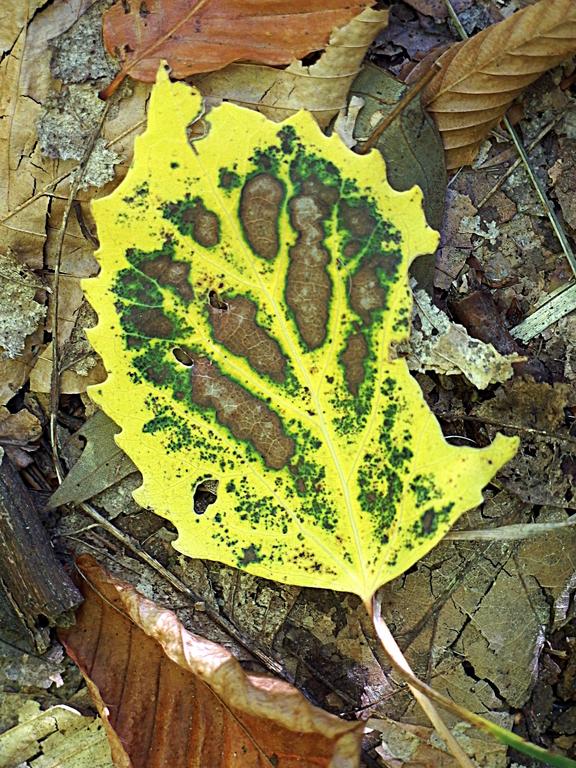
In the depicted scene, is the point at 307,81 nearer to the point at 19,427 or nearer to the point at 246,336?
the point at 246,336

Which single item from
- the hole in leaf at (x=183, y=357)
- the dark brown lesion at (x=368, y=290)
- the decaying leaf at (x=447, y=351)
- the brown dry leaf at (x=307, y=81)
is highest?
the brown dry leaf at (x=307, y=81)

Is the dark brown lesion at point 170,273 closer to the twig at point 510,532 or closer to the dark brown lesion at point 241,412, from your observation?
the dark brown lesion at point 241,412

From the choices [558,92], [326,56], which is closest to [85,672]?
[326,56]

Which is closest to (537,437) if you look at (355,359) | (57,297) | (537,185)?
(355,359)

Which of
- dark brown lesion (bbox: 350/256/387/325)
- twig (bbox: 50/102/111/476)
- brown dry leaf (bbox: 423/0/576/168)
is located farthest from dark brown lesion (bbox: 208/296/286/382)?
brown dry leaf (bbox: 423/0/576/168)

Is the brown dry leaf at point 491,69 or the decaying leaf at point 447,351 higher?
the brown dry leaf at point 491,69

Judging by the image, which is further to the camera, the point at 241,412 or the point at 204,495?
the point at 204,495

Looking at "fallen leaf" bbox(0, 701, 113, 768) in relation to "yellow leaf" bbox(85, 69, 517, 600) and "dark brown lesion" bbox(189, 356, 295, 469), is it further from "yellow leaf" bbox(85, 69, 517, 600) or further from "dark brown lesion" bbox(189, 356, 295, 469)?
"dark brown lesion" bbox(189, 356, 295, 469)

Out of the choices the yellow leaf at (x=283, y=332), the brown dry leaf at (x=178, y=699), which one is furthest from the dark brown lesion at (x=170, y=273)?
the brown dry leaf at (x=178, y=699)
